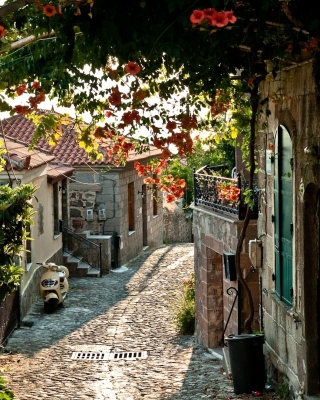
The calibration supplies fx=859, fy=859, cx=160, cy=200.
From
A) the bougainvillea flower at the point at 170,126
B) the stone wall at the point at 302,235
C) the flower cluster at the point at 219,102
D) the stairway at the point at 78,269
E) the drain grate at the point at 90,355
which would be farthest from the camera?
the stairway at the point at 78,269

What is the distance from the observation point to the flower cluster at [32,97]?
822 centimetres

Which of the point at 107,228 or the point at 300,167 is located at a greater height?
the point at 300,167

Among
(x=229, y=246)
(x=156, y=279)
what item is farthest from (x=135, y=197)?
(x=229, y=246)

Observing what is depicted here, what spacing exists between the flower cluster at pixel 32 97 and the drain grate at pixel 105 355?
5691mm

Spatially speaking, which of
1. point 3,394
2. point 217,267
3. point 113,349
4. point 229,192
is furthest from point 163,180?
point 113,349

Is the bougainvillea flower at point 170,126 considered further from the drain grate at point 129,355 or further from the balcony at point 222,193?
the drain grate at point 129,355

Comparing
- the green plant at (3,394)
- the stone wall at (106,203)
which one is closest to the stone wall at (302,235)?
the green plant at (3,394)

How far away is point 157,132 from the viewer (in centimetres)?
877

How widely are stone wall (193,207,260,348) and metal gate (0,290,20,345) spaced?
124 inches

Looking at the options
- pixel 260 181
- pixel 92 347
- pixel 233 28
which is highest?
pixel 233 28

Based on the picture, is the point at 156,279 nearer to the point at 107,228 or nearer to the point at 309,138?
the point at 107,228

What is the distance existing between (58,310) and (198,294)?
12.0 ft

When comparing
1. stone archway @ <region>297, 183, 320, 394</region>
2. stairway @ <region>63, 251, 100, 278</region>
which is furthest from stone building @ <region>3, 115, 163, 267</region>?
stone archway @ <region>297, 183, 320, 394</region>

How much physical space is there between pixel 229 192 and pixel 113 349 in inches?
137
